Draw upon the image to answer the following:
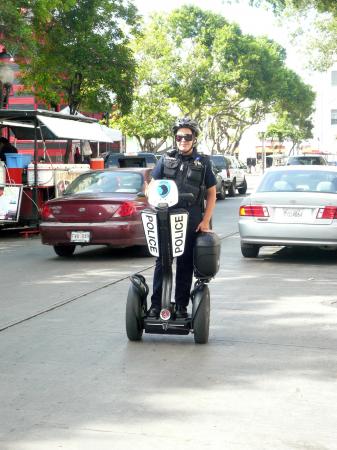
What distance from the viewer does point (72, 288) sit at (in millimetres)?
10492

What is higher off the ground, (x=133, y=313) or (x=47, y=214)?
(x=47, y=214)

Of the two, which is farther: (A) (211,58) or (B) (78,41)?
(A) (211,58)

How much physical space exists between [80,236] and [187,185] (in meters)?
6.55

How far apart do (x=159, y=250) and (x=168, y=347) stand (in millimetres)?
842

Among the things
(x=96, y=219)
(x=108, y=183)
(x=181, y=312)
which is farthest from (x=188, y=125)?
(x=108, y=183)

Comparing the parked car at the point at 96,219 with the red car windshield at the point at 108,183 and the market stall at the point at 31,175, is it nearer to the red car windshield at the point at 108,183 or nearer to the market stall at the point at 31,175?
the red car windshield at the point at 108,183

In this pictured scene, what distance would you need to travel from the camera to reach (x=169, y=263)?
6977 mm

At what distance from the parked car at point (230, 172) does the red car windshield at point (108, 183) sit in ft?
66.1

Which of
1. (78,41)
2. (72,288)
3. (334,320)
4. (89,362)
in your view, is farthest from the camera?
(78,41)

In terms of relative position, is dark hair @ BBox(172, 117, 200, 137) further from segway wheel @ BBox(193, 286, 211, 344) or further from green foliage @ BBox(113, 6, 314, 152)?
green foliage @ BBox(113, 6, 314, 152)

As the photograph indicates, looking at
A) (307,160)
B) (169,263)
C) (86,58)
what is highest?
(86,58)

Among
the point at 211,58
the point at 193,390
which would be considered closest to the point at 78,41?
the point at 193,390

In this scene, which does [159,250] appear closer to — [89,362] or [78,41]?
[89,362]

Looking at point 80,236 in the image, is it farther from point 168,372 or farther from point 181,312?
point 168,372
